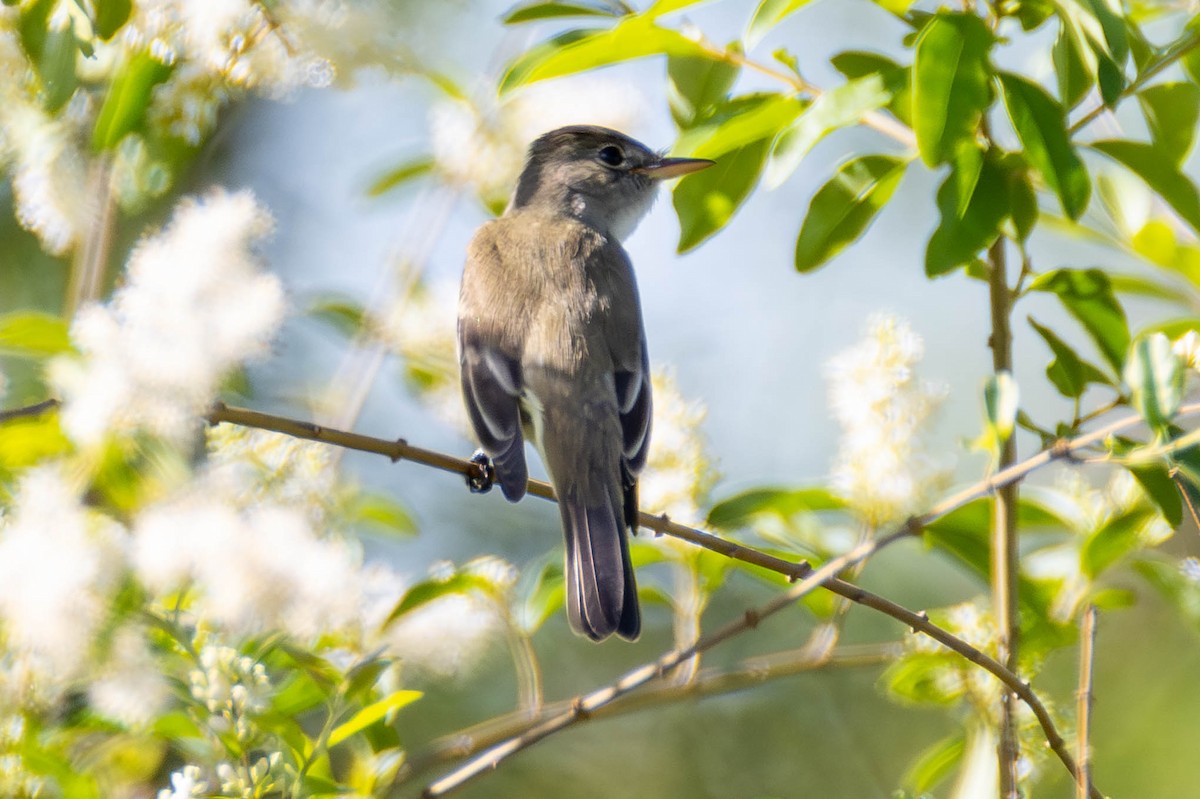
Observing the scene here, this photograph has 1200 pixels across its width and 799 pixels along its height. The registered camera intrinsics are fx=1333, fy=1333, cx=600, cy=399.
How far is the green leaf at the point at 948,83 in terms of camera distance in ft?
5.85

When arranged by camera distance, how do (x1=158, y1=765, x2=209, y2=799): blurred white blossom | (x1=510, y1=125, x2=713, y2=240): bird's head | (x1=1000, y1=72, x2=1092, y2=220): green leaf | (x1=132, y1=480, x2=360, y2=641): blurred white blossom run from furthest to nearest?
(x1=510, y1=125, x2=713, y2=240): bird's head → (x1=1000, y1=72, x2=1092, y2=220): green leaf → (x1=132, y1=480, x2=360, y2=641): blurred white blossom → (x1=158, y1=765, x2=209, y2=799): blurred white blossom

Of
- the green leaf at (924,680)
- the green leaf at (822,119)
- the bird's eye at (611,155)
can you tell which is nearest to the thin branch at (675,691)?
the green leaf at (924,680)

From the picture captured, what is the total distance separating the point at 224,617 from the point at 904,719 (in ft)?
13.7

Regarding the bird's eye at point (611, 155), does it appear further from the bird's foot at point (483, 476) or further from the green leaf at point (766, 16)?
→ the green leaf at point (766, 16)

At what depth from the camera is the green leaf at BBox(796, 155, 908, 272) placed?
85.4 inches

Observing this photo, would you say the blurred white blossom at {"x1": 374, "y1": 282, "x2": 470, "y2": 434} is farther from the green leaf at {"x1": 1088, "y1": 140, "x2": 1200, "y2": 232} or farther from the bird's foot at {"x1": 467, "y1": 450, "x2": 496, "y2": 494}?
the green leaf at {"x1": 1088, "y1": 140, "x2": 1200, "y2": 232}

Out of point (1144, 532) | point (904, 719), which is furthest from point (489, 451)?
point (904, 719)

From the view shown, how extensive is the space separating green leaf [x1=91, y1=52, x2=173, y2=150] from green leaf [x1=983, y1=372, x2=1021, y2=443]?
1410 mm

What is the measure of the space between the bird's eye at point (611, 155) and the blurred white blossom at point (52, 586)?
242 centimetres

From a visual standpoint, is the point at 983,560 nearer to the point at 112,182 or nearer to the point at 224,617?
the point at 224,617

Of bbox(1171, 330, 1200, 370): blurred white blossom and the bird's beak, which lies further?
the bird's beak

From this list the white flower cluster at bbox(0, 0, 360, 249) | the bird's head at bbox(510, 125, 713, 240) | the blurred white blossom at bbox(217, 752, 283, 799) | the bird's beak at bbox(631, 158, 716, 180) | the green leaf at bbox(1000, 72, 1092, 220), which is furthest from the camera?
the bird's head at bbox(510, 125, 713, 240)

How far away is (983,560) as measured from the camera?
7.07 ft

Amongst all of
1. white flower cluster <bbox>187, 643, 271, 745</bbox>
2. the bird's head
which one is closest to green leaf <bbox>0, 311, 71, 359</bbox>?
white flower cluster <bbox>187, 643, 271, 745</bbox>
